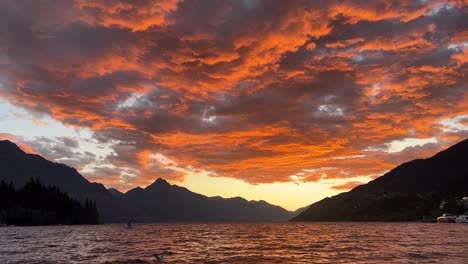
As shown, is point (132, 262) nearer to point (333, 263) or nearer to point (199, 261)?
point (199, 261)

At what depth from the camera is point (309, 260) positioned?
61.7 metres

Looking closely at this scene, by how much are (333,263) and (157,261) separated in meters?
26.3

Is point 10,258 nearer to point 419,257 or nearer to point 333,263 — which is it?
point 333,263

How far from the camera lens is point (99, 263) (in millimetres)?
59938

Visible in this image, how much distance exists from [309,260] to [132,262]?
88.5 ft

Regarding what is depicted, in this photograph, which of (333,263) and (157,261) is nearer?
(333,263)

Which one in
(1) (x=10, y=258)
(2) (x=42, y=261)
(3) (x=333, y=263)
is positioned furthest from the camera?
(1) (x=10, y=258)

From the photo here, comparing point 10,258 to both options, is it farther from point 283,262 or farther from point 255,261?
point 283,262

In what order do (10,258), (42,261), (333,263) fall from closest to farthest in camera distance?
(333,263) → (42,261) → (10,258)

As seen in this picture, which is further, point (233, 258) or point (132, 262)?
point (233, 258)

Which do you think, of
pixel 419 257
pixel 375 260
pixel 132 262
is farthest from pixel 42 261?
pixel 419 257

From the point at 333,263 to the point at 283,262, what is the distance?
7.27m

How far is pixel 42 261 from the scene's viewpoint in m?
61.2

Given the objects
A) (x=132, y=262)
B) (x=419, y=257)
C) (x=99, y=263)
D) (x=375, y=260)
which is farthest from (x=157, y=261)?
(x=419, y=257)
